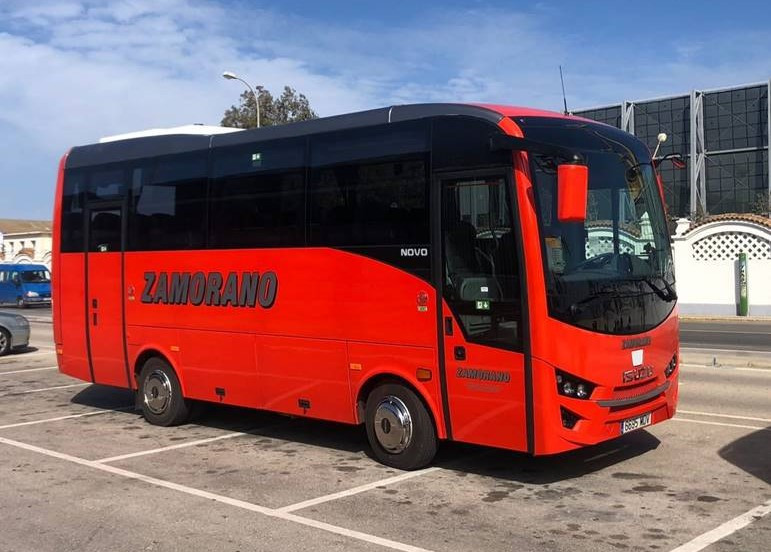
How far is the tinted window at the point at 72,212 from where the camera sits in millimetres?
10414

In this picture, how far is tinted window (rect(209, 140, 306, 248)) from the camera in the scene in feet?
25.9

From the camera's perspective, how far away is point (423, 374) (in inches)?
267

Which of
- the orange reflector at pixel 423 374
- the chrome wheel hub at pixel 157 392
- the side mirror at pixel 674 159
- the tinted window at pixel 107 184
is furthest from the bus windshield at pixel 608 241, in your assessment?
the tinted window at pixel 107 184

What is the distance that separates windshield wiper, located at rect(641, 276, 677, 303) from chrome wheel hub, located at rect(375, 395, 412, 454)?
2.44 metres

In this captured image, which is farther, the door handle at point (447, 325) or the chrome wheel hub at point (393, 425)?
the chrome wheel hub at point (393, 425)

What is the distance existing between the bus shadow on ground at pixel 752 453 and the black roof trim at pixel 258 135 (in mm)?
3848

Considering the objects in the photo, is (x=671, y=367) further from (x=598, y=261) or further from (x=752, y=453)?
(x=598, y=261)

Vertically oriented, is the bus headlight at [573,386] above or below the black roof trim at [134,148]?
below

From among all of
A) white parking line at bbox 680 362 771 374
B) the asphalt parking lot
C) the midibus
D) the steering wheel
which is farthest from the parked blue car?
the steering wheel

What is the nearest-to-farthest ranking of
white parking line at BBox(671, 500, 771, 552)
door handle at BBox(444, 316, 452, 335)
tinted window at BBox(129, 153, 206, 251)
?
white parking line at BBox(671, 500, 771, 552), door handle at BBox(444, 316, 452, 335), tinted window at BBox(129, 153, 206, 251)

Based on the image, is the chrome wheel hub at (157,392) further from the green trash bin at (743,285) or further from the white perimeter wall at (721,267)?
the green trash bin at (743,285)

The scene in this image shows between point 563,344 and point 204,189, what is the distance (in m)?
4.70

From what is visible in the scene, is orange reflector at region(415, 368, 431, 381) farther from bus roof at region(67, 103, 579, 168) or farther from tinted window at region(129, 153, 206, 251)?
tinted window at region(129, 153, 206, 251)

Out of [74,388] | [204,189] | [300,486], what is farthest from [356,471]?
[74,388]
